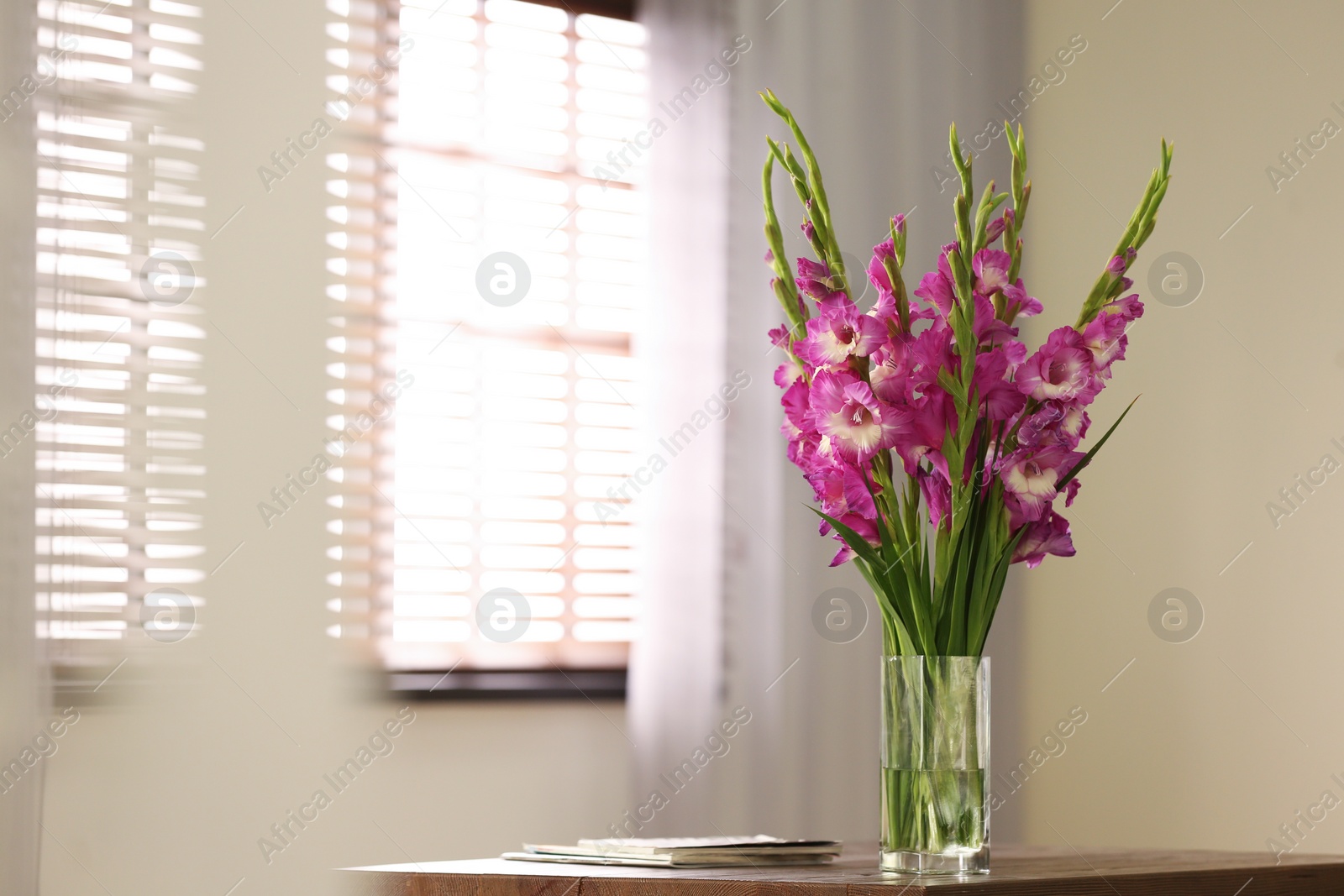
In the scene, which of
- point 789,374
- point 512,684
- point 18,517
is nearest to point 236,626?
point 18,517

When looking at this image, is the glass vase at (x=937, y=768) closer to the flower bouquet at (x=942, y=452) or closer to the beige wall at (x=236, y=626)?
the flower bouquet at (x=942, y=452)

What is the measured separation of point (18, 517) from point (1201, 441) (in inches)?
87.8

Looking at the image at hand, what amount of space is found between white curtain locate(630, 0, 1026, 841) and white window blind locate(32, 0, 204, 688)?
118cm

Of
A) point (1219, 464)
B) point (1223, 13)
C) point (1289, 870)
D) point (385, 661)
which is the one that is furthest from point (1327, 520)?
point (385, 661)

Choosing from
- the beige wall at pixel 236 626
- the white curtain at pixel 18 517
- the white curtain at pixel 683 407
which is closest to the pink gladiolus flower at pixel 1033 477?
the beige wall at pixel 236 626

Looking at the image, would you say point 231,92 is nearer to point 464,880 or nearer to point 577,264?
point 464,880

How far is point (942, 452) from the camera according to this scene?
4.19 feet

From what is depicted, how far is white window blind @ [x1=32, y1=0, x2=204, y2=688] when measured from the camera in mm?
1337

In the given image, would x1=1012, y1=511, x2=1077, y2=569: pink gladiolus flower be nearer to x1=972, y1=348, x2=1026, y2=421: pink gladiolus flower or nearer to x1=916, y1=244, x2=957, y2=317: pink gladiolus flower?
x1=972, y1=348, x2=1026, y2=421: pink gladiolus flower

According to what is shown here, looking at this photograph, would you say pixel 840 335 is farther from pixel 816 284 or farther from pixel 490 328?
pixel 490 328

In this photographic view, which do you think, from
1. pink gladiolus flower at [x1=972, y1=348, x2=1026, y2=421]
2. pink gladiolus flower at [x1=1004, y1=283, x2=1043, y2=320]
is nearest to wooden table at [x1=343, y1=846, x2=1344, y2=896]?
pink gladiolus flower at [x1=972, y1=348, x2=1026, y2=421]

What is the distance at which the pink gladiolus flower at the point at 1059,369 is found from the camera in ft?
4.11

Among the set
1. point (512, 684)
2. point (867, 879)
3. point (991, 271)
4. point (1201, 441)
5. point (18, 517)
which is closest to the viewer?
point (867, 879)

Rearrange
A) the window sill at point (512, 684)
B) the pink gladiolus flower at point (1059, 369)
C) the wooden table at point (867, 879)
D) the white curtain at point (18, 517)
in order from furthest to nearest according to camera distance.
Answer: the window sill at point (512, 684) < the white curtain at point (18, 517) < the pink gladiolus flower at point (1059, 369) < the wooden table at point (867, 879)
